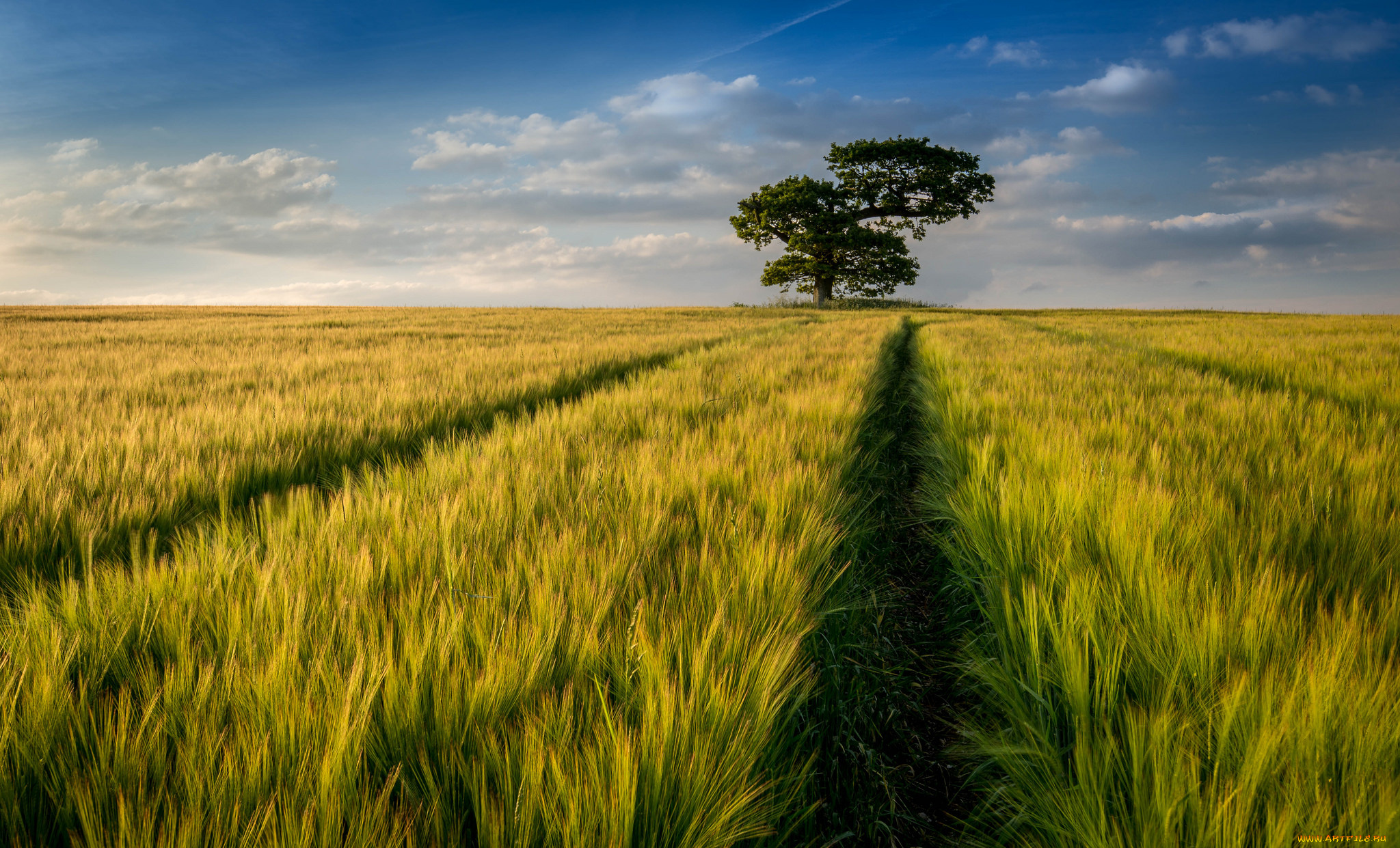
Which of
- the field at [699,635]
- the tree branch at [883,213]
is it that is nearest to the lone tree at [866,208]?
the tree branch at [883,213]

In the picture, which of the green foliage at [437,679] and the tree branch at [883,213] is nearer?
the green foliage at [437,679]

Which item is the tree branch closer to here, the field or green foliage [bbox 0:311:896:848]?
the field

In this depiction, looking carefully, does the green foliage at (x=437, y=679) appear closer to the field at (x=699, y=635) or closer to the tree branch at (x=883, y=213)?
the field at (x=699, y=635)

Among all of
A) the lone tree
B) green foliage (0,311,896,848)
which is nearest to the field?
green foliage (0,311,896,848)

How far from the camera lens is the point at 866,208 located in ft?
92.8

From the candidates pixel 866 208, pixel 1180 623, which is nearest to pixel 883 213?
pixel 866 208

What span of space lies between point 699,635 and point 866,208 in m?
30.7

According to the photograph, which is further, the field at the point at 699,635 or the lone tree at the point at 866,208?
the lone tree at the point at 866,208

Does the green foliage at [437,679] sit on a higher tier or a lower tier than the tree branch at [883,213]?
lower

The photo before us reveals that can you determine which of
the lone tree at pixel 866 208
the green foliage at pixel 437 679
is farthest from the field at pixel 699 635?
the lone tree at pixel 866 208

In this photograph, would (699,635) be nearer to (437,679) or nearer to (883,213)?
(437,679)

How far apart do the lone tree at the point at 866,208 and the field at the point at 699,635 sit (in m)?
26.1

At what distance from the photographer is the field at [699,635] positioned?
2.29ft

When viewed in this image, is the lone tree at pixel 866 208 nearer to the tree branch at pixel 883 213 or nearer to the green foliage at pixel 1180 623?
the tree branch at pixel 883 213
